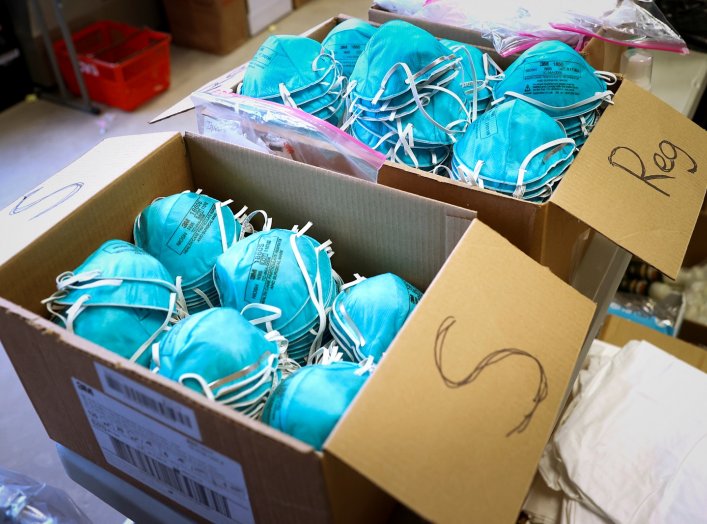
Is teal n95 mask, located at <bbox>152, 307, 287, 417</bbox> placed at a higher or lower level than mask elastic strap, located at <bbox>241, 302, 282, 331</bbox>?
higher

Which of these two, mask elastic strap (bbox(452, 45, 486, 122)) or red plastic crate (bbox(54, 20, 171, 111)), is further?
red plastic crate (bbox(54, 20, 171, 111))

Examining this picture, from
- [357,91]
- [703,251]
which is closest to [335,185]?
[357,91]

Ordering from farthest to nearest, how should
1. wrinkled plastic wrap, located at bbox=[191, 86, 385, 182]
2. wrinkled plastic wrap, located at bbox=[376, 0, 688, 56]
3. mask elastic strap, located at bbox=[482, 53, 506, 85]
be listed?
wrinkled plastic wrap, located at bbox=[376, 0, 688, 56] → mask elastic strap, located at bbox=[482, 53, 506, 85] → wrinkled plastic wrap, located at bbox=[191, 86, 385, 182]

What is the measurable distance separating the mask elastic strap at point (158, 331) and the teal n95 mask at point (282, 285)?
83mm

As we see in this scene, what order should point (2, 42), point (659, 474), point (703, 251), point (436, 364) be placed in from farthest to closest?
1. point (2, 42)
2. point (703, 251)
3. point (659, 474)
4. point (436, 364)

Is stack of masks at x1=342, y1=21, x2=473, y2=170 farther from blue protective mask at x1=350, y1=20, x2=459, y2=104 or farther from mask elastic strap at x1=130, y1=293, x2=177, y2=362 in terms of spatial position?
mask elastic strap at x1=130, y1=293, x2=177, y2=362

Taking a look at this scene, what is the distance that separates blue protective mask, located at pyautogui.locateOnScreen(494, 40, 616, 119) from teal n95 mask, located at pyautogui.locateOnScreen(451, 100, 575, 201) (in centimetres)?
7

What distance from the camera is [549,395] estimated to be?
0.70 metres

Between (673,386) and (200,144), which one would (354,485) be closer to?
(200,144)

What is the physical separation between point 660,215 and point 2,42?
2952mm

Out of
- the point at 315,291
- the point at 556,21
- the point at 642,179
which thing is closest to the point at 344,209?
the point at 315,291

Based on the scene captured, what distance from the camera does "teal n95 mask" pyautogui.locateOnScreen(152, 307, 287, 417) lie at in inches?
28.2

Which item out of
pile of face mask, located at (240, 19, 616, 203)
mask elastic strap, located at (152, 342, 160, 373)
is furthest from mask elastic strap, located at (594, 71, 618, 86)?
mask elastic strap, located at (152, 342, 160, 373)

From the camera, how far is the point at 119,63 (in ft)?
9.32
